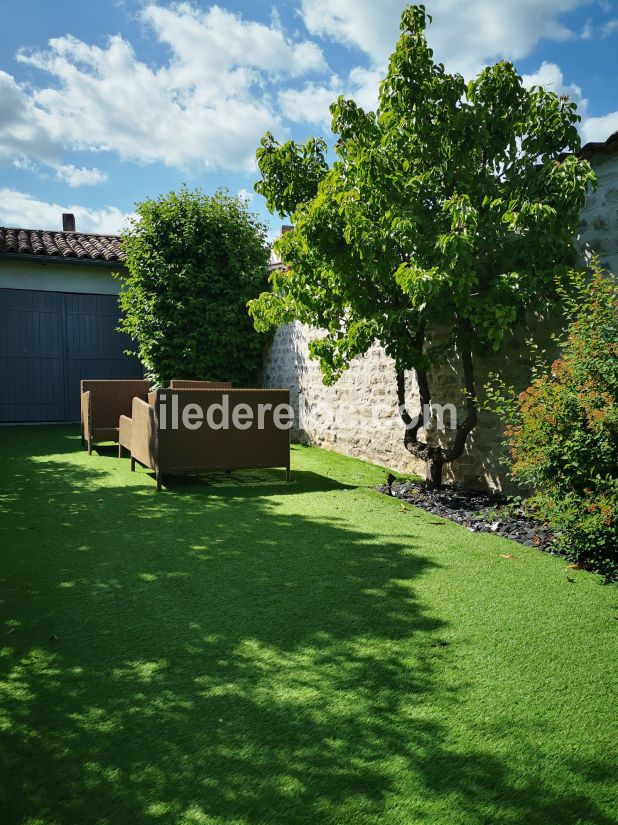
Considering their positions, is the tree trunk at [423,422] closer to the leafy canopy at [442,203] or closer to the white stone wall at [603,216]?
the leafy canopy at [442,203]

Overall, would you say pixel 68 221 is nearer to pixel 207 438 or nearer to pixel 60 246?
pixel 60 246

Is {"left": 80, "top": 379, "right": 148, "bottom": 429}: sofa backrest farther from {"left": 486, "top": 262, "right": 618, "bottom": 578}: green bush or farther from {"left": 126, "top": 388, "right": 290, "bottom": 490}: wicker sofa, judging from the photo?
{"left": 486, "top": 262, "right": 618, "bottom": 578}: green bush

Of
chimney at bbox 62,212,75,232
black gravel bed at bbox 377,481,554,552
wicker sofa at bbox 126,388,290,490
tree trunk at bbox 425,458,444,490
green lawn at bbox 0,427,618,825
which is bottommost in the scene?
green lawn at bbox 0,427,618,825

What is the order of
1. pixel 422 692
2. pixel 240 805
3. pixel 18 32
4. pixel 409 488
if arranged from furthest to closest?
pixel 18 32
pixel 409 488
pixel 422 692
pixel 240 805

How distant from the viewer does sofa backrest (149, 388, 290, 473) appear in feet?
20.0

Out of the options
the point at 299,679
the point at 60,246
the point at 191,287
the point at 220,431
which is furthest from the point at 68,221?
the point at 299,679

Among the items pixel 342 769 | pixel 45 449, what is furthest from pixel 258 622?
pixel 45 449

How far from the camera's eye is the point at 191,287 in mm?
10734

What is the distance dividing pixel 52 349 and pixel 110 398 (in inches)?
183

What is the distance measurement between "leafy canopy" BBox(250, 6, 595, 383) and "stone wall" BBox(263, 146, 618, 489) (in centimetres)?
27

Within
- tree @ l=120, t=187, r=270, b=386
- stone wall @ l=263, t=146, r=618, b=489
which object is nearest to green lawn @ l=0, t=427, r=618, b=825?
stone wall @ l=263, t=146, r=618, b=489

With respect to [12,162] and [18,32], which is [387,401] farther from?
[12,162]

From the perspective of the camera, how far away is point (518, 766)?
207cm

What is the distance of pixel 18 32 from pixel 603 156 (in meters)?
8.71
